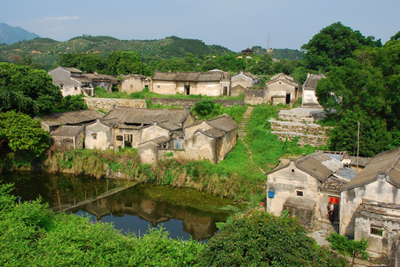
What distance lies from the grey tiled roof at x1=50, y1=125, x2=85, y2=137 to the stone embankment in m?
14.1

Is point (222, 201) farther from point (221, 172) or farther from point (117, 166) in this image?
point (117, 166)

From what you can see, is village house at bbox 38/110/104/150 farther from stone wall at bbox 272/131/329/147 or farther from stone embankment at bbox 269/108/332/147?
stone wall at bbox 272/131/329/147

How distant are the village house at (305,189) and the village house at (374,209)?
1323mm

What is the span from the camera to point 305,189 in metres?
14.5

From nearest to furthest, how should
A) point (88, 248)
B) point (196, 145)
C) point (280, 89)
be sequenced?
1. point (88, 248)
2. point (196, 145)
3. point (280, 89)

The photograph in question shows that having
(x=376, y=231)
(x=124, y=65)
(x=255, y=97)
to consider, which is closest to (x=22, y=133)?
(x=255, y=97)

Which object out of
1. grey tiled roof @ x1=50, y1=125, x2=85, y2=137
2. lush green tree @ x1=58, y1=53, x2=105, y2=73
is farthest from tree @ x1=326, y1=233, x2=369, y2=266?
lush green tree @ x1=58, y1=53, x2=105, y2=73

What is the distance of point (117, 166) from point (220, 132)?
706cm

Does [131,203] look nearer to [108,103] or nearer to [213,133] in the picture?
[213,133]

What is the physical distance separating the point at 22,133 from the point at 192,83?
17.2 meters

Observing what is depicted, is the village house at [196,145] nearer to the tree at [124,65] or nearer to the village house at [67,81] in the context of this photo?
the village house at [67,81]

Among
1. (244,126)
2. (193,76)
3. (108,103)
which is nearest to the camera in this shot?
(244,126)

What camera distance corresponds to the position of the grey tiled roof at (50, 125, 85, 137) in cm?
2348

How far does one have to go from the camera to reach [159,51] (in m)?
115
